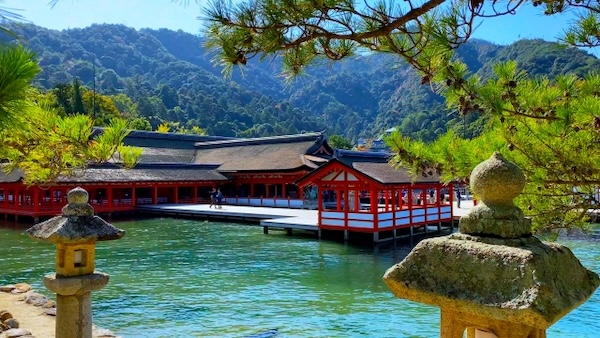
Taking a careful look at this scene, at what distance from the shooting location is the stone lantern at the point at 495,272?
1901 mm

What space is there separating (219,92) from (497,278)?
111 m

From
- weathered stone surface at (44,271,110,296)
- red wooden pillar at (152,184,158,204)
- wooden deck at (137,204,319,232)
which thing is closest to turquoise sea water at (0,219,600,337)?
wooden deck at (137,204,319,232)

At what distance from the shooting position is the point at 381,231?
16.3 m

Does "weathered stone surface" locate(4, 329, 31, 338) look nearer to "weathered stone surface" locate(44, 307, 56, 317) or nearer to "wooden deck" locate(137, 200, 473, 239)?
"weathered stone surface" locate(44, 307, 56, 317)

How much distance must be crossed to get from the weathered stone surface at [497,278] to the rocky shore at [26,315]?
575 centimetres

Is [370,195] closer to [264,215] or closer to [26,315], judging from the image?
[264,215]

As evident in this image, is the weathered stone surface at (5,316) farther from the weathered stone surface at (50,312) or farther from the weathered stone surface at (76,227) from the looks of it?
the weathered stone surface at (76,227)

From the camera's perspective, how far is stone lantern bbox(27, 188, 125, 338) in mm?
4570

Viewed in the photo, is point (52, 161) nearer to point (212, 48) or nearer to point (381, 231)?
point (212, 48)

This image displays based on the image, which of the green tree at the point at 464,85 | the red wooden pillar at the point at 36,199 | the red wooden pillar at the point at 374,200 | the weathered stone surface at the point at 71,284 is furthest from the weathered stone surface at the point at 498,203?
the red wooden pillar at the point at 36,199

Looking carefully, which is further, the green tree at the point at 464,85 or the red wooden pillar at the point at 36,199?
the red wooden pillar at the point at 36,199

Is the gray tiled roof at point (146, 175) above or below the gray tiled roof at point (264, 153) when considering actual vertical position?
below

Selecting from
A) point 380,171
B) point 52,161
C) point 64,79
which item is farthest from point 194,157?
point 64,79

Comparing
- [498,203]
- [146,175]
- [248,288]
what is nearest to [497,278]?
[498,203]
